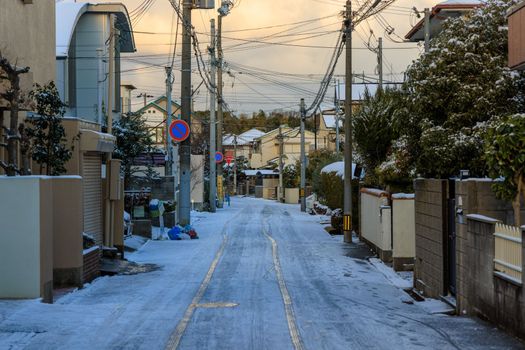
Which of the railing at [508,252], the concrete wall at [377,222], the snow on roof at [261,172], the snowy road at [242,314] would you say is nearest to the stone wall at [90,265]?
the snowy road at [242,314]

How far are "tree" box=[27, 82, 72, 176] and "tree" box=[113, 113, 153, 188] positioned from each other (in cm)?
1037

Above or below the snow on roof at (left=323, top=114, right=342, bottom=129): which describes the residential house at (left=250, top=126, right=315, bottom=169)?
below

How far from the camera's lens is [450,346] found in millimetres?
8258

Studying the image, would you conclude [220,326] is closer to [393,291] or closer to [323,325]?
[323,325]

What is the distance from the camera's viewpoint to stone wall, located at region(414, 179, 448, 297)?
12336mm

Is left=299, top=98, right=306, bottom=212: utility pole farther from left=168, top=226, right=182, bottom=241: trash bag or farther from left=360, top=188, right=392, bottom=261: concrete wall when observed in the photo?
→ left=168, top=226, right=182, bottom=241: trash bag

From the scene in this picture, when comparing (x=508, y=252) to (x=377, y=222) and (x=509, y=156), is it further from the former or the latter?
(x=377, y=222)

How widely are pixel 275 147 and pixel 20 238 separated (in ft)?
328

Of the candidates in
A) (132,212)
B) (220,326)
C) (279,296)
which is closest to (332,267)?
(279,296)

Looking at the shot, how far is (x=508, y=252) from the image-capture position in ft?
→ 29.2

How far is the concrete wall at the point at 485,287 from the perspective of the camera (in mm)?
8477

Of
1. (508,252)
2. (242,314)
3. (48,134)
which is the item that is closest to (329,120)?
(48,134)

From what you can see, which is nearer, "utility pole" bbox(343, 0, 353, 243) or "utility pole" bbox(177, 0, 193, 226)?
"utility pole" bbox(343, 0, 353, 243)

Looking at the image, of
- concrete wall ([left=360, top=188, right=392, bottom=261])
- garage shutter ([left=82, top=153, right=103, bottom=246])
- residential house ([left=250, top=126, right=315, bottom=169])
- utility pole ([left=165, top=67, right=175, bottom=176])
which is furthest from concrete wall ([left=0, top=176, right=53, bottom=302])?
residential house ([left=250, top=126, right=315, bottom=169])
